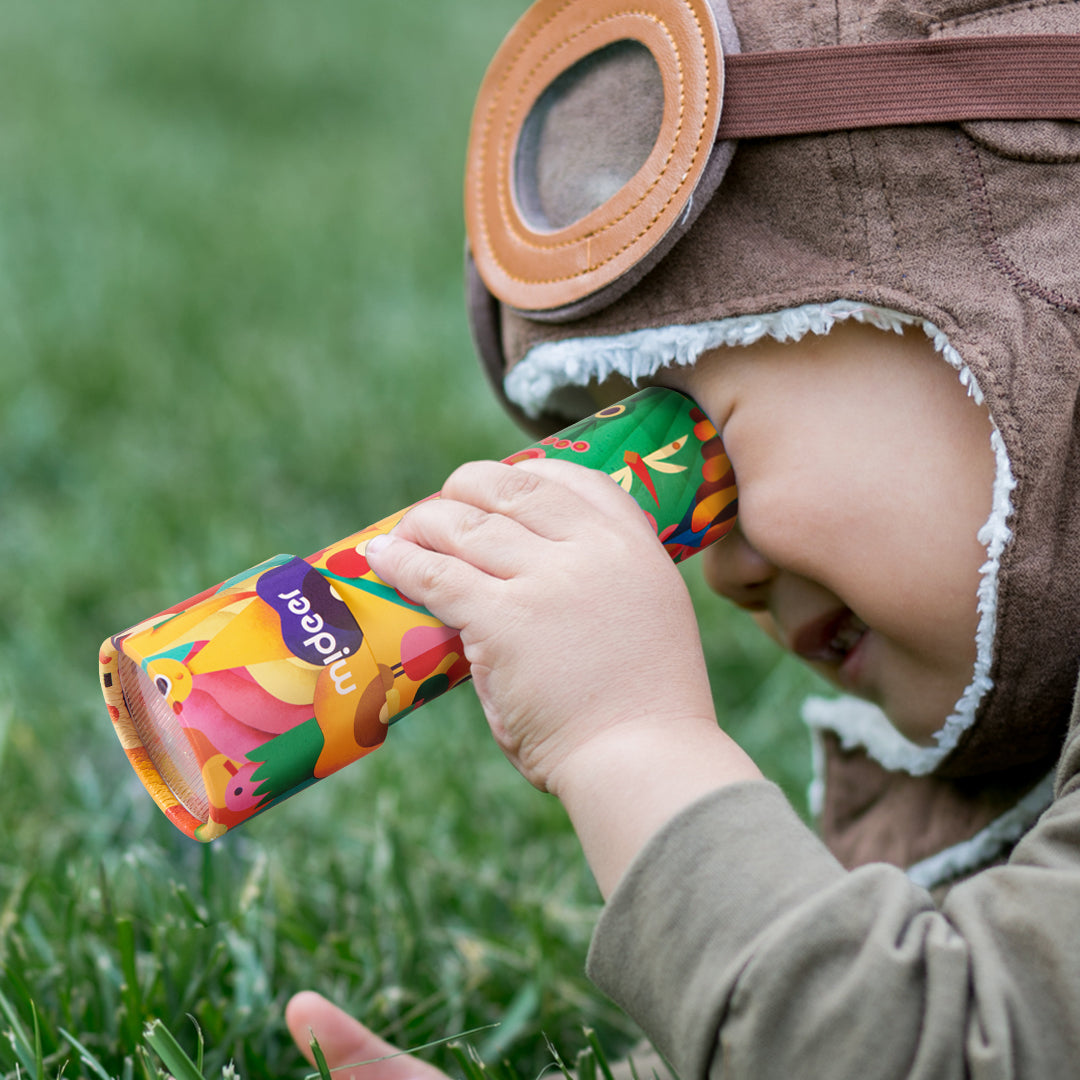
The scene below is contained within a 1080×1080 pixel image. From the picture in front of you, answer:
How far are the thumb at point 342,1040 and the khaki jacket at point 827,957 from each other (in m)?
0.35

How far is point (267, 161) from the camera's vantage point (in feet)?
13.2

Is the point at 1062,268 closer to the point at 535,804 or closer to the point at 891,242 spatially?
the point at 891,242

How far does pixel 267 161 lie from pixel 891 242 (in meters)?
3.40

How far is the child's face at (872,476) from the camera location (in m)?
0.97

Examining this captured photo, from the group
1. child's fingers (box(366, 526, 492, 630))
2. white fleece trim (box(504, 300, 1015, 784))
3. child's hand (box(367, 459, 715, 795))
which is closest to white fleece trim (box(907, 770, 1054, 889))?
white fleece trim (box(504, 300, 1015, 784))

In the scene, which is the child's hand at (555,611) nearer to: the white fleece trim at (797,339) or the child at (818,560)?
the child at (818,560)

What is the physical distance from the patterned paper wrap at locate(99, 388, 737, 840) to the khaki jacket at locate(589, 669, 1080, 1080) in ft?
0.75

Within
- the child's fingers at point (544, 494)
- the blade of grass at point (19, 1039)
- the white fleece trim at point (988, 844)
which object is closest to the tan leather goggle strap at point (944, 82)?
the child's fingers at point (544, 494)

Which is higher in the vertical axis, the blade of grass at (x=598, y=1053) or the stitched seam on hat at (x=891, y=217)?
the stitched seam on hat at (x=891, y=217)

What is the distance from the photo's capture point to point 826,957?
78 cm

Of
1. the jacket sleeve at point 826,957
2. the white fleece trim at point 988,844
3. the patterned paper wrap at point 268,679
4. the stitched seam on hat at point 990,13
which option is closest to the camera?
the jacket sleeve at point 826,957

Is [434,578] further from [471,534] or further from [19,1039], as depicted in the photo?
[19,1039]

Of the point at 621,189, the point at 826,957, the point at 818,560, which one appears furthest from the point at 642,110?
the point at 826,957

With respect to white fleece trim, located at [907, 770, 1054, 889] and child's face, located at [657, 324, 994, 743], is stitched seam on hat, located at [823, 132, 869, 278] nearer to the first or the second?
child's face, located at [657, 324, 994, 743]
